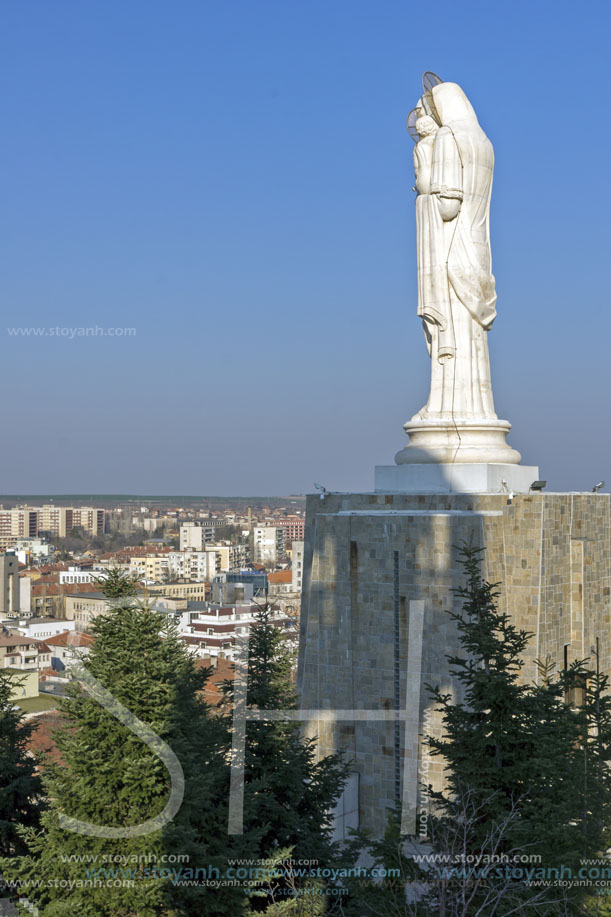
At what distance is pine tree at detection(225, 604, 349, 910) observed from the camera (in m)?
8.20

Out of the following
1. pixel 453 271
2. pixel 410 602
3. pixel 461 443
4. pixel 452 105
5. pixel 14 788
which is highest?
pixel 452 105

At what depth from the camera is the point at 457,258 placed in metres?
11.2

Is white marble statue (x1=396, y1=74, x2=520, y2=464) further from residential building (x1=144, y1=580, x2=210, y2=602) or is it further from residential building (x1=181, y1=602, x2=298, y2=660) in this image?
residential building (x1=144, y1=580, x2=210, y2=602)

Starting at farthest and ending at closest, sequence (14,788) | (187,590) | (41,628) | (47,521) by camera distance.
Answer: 1. (47,521)
2. (187,590)
3. (41,628)
4. (14,788)

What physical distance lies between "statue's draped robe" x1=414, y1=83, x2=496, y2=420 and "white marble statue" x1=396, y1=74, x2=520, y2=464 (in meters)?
0.01

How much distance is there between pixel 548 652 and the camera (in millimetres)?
10219

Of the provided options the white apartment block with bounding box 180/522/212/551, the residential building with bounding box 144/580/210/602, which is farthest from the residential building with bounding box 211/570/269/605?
the white apartment block with bounding box 180/522/212/551

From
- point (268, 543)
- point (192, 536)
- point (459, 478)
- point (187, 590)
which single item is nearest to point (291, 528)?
point (268, 543)

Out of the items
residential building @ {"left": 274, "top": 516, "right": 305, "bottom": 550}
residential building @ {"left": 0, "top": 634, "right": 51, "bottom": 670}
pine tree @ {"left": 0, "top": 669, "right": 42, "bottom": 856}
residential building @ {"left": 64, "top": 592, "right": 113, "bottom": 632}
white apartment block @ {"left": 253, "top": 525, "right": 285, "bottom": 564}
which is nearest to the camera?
pine tree @ {"left": 0, "top": 669, "right": 42, "bottom": 856}

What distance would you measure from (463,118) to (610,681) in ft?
21.0

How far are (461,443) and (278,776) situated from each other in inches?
167

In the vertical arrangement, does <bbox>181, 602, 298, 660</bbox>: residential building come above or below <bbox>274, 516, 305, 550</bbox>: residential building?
below

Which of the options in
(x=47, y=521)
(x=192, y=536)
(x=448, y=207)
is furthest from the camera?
(x=47, y=521)

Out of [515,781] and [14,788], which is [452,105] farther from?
[14,788]
